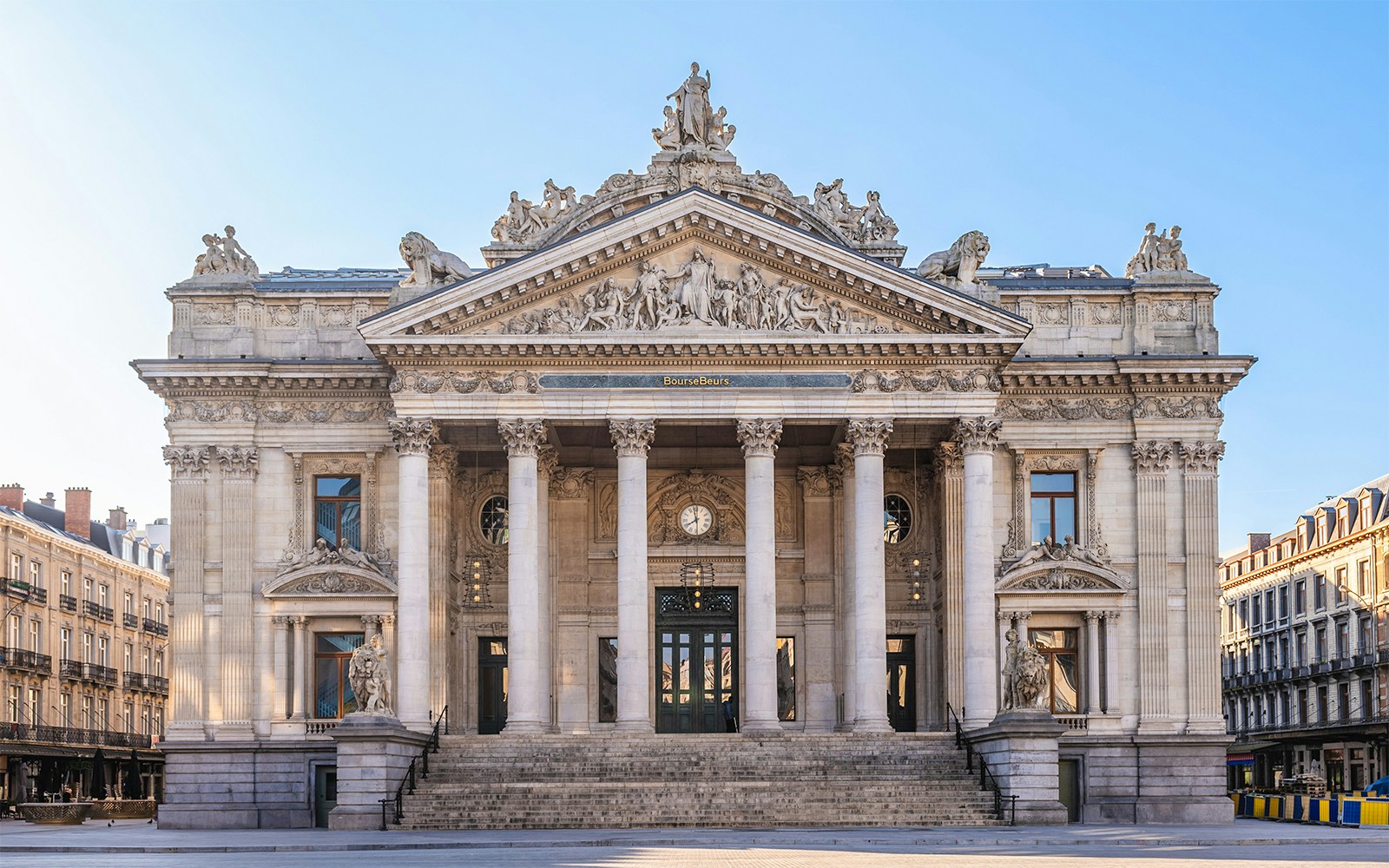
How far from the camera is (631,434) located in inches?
1893

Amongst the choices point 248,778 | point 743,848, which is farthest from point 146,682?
point 743,848

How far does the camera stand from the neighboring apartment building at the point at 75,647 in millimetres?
81875

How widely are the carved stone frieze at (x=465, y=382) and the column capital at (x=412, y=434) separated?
80cm

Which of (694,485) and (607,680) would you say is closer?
(607,680)

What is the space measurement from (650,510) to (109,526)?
58483 mm

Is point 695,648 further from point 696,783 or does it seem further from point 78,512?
point 78,512

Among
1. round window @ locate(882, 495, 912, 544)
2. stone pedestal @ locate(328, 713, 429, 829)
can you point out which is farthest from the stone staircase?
round window @ locate(882, 495, 912, 544)

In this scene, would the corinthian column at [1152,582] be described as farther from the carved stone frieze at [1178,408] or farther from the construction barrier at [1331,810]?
the construction barrier at [1331,810]

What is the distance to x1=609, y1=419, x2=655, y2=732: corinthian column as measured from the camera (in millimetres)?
46906

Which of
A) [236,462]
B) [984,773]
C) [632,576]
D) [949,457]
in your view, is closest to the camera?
[984,773]

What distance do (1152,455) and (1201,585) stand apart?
12.5 feet

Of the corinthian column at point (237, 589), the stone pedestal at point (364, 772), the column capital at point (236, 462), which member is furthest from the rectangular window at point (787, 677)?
the column capital at point (236, 462)

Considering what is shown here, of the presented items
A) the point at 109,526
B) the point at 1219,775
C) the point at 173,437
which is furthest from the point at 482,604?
the point at 109,526

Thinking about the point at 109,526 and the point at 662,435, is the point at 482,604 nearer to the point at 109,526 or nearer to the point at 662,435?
the point at 662,435
